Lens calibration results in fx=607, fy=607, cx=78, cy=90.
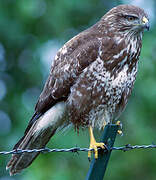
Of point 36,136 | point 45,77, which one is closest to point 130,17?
point 36,136

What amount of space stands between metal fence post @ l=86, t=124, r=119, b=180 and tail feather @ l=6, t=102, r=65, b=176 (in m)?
1.24

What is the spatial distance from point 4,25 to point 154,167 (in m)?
3.08

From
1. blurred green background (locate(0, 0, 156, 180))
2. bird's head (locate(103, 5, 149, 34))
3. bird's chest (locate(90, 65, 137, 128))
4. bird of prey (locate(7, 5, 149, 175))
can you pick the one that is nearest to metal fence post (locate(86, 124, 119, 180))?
bird of prey (locate(7, 5, 149, 175))

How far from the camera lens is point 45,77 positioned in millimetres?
9430

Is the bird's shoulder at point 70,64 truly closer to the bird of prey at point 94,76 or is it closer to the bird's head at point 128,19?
the bird of prey at point 94,76

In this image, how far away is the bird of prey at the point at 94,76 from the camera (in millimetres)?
5887

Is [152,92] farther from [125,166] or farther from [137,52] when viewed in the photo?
[137,52]

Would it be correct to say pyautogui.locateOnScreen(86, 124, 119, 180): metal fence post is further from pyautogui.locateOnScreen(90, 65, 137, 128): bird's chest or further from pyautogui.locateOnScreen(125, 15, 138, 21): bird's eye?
pyautogui.locateOnScreen(125, 15, 138, 21): bird's eye

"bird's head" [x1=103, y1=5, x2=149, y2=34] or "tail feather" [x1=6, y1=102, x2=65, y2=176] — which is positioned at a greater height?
"bird's head" [x1=103, y1=5, x2=149, y2=34]

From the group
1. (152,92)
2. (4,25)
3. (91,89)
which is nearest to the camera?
(91,89)

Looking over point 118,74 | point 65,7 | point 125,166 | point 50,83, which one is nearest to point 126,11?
point 118,74

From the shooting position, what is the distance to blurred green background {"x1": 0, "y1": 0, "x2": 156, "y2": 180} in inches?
328

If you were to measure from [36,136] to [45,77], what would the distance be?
3165mm

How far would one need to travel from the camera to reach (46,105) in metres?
6.25
